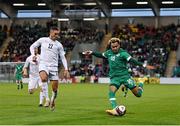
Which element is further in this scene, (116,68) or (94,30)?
(94,30)

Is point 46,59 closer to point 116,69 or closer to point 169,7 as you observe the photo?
point 116,69

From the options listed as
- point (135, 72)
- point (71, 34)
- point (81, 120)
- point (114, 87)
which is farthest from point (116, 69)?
point (71, 34)

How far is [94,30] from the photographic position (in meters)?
71.7

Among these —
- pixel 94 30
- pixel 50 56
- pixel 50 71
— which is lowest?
pixel 50 71

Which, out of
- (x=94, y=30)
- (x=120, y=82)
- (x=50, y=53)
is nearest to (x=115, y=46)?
(x=120, y=82)

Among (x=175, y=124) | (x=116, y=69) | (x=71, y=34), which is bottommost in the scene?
(x=175, y=124)

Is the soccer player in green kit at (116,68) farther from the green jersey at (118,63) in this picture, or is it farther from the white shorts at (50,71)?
the white shorts at (50,71)

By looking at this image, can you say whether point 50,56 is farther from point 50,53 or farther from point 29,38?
point 29,38

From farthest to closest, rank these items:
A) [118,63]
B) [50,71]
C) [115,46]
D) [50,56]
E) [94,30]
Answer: [94,30], [50,56], [50,71], [118,63], [115,46]

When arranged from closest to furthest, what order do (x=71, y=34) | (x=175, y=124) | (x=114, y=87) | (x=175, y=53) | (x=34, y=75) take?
(x=175, y=124)
(x=114, y=87)
(x=34, y=75)
(x=175, y=53)
(x=71, y=34)

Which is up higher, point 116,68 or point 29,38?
point 29,38

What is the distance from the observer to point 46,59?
58.2ft

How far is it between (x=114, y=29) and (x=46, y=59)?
2100 inches

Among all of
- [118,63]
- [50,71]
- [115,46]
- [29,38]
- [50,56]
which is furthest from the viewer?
[29,38]
